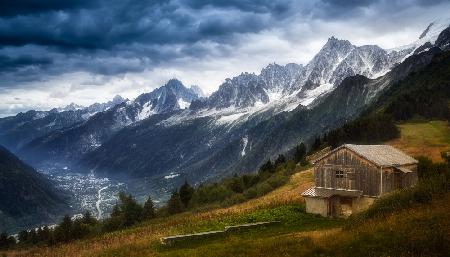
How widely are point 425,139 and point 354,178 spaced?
72817 millimetres

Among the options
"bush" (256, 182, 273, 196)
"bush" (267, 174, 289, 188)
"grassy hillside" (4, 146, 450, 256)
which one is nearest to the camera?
"grassy hillside" (4, 146, 450, 256)

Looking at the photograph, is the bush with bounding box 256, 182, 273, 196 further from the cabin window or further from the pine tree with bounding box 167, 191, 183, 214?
the cabin window

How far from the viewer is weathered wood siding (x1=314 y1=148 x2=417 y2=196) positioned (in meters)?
59.7

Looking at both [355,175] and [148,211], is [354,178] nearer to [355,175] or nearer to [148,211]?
[355,175]

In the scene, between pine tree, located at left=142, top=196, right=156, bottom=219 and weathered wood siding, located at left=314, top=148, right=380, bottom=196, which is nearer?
weathered wood siding, located at left=314, top=148, right=380, bottom=196

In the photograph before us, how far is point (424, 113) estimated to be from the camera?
160m

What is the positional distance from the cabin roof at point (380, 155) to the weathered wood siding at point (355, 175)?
0.51 metres

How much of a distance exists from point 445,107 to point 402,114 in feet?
45.3

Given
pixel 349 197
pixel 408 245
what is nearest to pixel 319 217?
pixel 349 197

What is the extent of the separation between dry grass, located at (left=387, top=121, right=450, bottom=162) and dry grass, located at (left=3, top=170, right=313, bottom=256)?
26.2 m

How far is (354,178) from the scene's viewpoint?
200 ft

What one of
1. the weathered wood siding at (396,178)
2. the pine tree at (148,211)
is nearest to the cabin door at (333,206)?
the weathered wood siding at (396,178)

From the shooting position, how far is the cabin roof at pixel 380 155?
199 feet

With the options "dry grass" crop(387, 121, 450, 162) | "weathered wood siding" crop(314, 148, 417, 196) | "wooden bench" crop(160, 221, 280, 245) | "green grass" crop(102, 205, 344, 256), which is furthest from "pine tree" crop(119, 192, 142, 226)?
"wooden bench" crop(160, 221, 280, 245)
